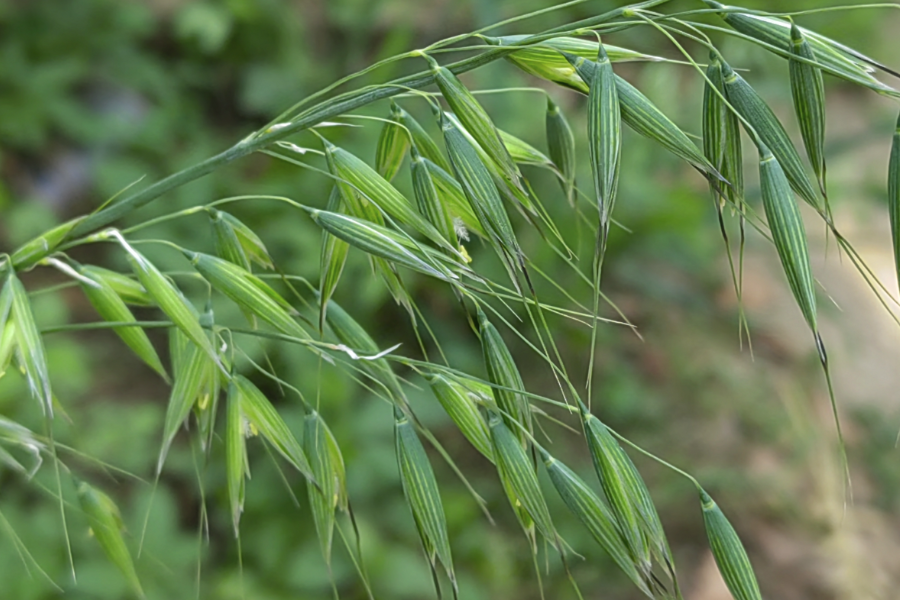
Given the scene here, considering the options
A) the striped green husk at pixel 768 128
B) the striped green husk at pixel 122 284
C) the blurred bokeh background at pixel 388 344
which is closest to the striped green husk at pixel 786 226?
the striped green husk at pixel 768 128

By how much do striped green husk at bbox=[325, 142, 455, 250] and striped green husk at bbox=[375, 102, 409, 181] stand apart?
63mm

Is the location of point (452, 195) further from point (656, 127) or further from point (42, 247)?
point (42, 247)

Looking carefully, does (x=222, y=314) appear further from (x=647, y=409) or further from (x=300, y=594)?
(x=647, y=409)

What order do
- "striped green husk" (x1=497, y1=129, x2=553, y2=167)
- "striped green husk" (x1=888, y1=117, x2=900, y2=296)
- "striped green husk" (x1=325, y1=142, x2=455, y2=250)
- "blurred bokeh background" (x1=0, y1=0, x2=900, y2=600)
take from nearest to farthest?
1. "striped green husk" (x1=888, y1=117, x2=900, y2=296)
2. "striped green husk" (x1=325, y1=142, x2=455, y2=250)
3. "striped green husk" (x1=497, y1=129, x2=553, y2=167)
4. "blurred bokeh background" (x1=0, y1=0, x2=900, y2=600)

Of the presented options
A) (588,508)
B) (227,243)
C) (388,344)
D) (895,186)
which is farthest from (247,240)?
(388,344)

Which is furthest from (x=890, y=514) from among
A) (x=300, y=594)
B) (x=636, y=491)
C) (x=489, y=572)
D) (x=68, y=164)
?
(x=68, y=164)

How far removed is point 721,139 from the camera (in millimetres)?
555

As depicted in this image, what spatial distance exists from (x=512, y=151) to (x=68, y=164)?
239cm

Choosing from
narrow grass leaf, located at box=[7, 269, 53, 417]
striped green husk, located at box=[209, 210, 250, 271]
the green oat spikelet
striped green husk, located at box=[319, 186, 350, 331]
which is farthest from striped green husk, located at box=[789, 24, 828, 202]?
narrow grass leaf, located at box=[7, 269, 53, 417]

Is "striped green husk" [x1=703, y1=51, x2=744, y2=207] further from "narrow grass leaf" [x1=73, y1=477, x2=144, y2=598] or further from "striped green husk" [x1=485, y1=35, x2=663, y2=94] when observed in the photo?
"narrow grass leaf" [x1=73, y1=477, x2=144, y2=598]

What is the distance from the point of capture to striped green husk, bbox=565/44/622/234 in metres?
0.51

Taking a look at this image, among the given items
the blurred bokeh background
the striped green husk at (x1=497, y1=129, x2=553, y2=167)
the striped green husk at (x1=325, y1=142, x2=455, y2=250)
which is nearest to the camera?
the striped green husk at (x1=325, y1=142, x2=455, y2=250)

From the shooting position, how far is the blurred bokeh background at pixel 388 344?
67.8 inches

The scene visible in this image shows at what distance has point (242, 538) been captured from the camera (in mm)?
1728
